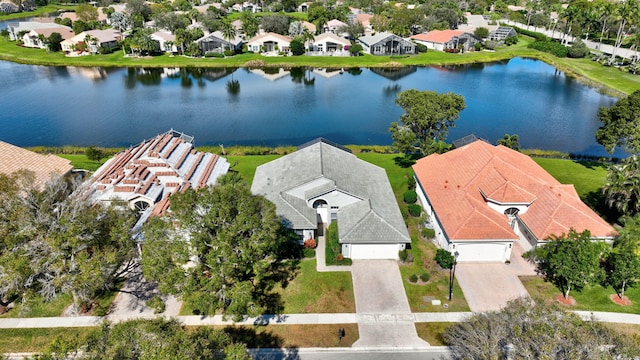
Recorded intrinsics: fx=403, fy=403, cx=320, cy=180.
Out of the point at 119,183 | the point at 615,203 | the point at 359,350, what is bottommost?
the point at 359,350

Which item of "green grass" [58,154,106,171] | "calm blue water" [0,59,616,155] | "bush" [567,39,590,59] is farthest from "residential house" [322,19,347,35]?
"green grass" [58,154,106,171]

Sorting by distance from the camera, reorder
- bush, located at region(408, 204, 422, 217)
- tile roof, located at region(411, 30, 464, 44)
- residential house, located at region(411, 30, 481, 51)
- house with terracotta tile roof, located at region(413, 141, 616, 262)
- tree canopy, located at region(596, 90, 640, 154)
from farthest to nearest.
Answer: tile roof, located at region(411, 30, 464, 44), residential house, located at region(411, 30, 481, 51), tree canopy, located at region(596, 90, 640, 154), bush, located at region(408, 204, 422, 217), house with terracotta tile roof, located at region(413, 141, 616, 262)

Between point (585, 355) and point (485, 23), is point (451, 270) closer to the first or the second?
point (585, 355)

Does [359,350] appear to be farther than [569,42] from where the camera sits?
No

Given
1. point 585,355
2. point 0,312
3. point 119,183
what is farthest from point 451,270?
point 0,312

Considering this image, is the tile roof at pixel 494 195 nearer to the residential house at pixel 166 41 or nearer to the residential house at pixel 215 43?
the residential house at pixel 215 43

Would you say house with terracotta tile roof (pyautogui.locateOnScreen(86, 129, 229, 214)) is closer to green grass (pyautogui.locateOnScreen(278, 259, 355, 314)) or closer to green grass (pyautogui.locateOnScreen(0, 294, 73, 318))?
green grass (pyautogui.locateOnScreen(0, 294, 73, 318))

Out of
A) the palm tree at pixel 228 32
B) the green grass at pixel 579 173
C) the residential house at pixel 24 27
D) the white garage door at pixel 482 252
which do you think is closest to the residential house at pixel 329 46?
the palm tree at pixel 228 32
